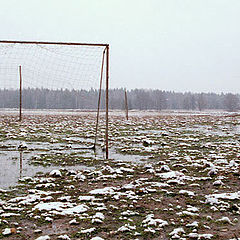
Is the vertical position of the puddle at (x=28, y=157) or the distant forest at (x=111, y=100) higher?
the distant forest at (x=111, y=100)

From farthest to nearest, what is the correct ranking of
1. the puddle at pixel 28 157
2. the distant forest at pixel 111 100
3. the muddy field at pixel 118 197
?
1. the distant forest at pixel 111 100
2. the puddle at pixel 28 157
3. the muddy field at pixel 118 197

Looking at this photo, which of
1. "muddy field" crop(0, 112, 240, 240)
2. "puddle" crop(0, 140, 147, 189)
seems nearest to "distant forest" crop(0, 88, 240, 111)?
"puddle" crop(0, 140, 147, 189)

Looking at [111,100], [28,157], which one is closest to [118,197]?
[28,157]

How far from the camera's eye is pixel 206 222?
4355mm

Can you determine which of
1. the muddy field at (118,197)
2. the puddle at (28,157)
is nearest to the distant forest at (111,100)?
the puddle at (28,157)

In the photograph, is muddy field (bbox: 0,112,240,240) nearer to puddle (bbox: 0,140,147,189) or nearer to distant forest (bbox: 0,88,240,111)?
puddle (bbox: 0,140,147,189)

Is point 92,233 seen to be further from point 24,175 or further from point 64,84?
point 64,84

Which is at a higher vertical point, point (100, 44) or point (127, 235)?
point (100, 44)

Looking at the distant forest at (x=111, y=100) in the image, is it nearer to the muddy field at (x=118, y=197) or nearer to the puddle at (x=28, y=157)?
the puddle at (x=28, y=157)

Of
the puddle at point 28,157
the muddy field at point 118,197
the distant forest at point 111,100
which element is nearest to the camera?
the muddy field at point 118,197

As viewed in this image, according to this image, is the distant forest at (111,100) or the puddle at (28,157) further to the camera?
the distant forest at (111,100)

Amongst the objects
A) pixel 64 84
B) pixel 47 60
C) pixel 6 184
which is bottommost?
pixel 6 184

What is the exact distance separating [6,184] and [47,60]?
6.50 metres

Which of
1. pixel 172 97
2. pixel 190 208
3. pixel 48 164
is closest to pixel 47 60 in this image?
pixel 48 164
